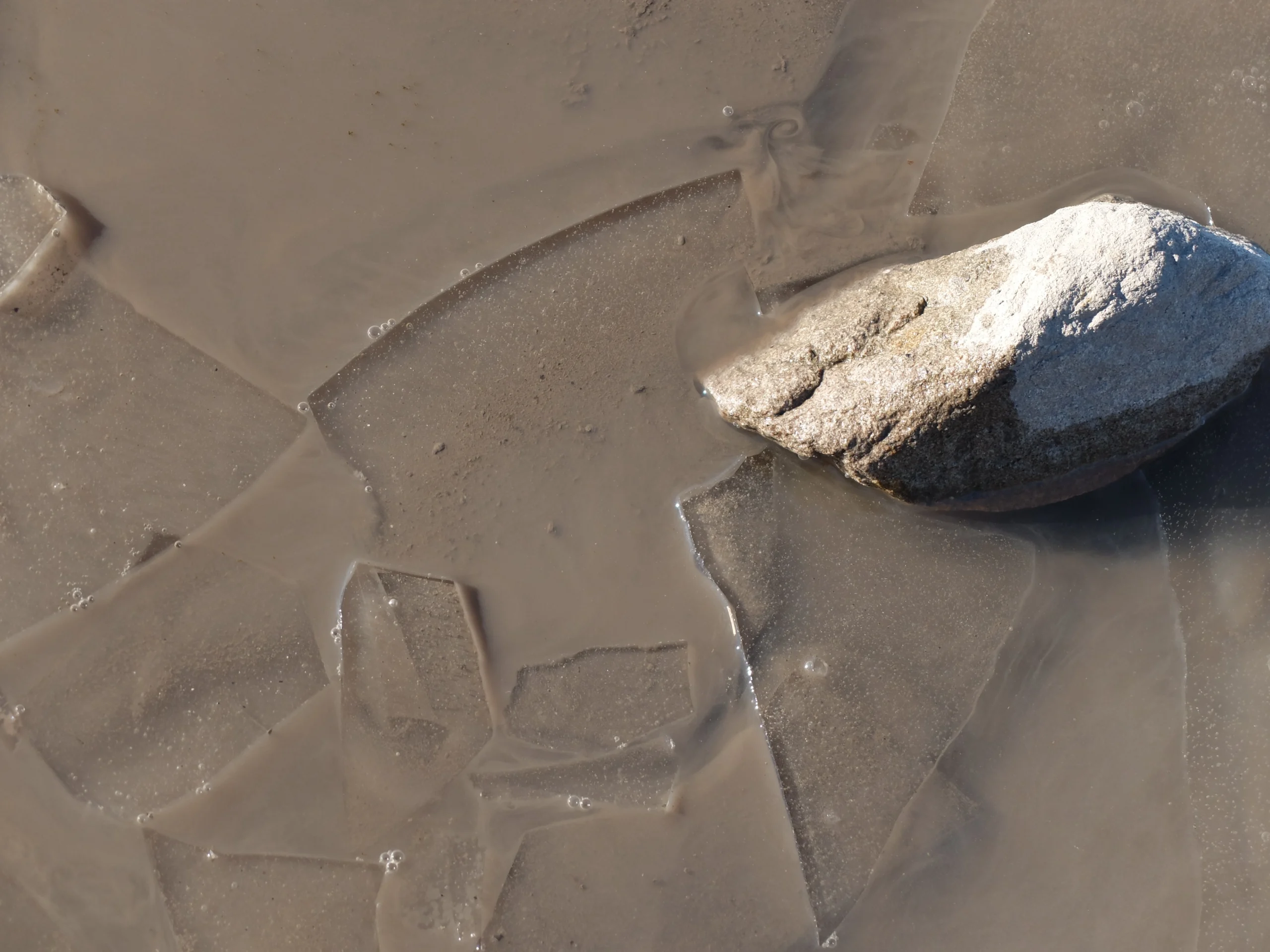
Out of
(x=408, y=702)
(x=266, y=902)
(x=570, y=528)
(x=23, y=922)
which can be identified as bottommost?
(x=266, y=902)

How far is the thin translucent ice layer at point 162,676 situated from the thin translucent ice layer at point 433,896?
2.56ft

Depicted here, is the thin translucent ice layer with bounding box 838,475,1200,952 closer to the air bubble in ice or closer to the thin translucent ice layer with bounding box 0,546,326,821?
the thin translucent ice layer with bounding box 0,546,326,821

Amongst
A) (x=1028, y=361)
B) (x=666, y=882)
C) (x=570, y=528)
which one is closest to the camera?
(x=1028, y=361)

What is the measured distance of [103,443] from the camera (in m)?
3.53

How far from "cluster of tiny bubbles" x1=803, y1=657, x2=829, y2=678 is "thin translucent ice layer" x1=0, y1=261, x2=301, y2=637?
7.50 feet

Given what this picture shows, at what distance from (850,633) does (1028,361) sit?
4.02ft

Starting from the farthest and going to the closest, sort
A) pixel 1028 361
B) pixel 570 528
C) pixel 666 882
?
pixel 570 528 → pixel 666 882 → pixel 1028 361

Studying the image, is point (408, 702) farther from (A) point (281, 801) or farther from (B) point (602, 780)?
(B) point (602, 780)

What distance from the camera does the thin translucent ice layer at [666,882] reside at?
337cm

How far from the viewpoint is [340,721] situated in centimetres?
346

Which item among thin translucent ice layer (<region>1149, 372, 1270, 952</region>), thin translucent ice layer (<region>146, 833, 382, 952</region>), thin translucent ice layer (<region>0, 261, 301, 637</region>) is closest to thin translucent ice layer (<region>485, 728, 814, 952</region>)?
thin translucent ice layer (<region>146, 833, 382, 952</region>)

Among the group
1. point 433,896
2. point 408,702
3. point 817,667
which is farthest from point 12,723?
point 817,667

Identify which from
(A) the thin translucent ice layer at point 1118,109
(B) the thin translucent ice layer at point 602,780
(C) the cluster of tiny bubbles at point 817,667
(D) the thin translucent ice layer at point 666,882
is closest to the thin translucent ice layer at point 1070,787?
(D) the thin translucent ice layer at point 666,882

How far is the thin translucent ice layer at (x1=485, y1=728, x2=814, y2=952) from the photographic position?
3.37 meters
